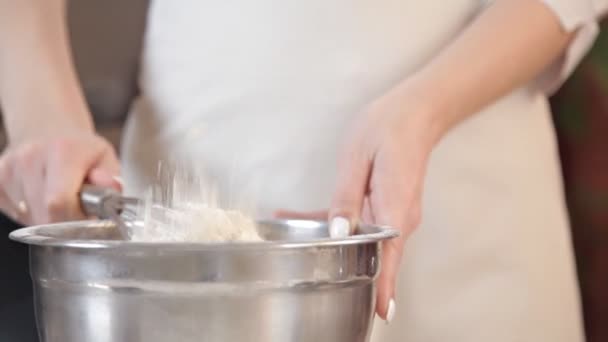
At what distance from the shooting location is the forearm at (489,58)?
694mm

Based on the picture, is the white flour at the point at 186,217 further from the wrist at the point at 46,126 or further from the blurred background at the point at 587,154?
the blurred background at the point at 587,154

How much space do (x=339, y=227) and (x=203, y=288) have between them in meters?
0.13

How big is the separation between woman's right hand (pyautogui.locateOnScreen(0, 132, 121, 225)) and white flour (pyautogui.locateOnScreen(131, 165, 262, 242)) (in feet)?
0.37

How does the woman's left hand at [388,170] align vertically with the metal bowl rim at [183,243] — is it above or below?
above

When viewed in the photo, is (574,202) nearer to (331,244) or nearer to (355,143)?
(355,143)

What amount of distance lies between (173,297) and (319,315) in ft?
0.24

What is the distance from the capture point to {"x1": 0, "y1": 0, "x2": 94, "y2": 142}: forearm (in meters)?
0.74

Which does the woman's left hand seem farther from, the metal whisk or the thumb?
the metal whisk

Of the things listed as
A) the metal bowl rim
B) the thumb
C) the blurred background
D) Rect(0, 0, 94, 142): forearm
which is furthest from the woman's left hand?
the blurred background

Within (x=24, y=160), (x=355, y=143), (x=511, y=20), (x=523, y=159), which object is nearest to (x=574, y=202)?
(x=523, y=159)

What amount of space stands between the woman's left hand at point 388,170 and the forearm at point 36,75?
220mm

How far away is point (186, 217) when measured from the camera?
0.47 m

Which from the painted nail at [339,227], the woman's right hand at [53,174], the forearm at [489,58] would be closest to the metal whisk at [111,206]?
the woman's right hand at [53,174]

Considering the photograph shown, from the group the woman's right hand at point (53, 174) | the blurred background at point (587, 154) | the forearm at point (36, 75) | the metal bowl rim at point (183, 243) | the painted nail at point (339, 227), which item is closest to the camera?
the metal bowl rim at point (183, 243)
